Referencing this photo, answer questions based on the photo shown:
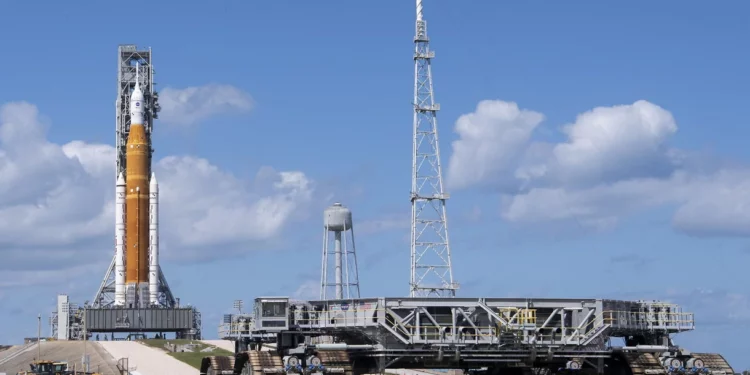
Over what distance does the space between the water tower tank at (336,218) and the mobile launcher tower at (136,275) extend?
44.8 meters

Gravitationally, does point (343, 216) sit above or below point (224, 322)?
above

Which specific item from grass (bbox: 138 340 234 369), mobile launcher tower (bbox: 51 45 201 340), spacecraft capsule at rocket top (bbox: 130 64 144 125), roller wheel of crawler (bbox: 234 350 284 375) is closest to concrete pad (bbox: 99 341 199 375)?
grass (bbox: 138 340 234 369)

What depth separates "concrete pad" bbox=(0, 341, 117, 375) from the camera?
101 metres

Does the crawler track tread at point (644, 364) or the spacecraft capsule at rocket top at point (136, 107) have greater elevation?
the spacecraft capsule at rocket top at point (136, 107)

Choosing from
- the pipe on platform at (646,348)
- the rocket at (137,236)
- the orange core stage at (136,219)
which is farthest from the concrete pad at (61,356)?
the pipe on platform at (646,348)

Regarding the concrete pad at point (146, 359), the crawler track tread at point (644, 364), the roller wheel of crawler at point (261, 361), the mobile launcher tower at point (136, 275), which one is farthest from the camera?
the mobile launcher tower at point (136, 275)

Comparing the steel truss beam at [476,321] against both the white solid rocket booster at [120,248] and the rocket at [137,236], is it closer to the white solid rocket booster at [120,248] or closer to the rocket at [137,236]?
the rocket at [137,236]

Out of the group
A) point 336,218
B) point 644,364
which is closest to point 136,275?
point 336,218

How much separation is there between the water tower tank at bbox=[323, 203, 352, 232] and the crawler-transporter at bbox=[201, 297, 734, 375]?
2021 cm

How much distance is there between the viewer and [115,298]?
133000 mm

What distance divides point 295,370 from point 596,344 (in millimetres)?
15880

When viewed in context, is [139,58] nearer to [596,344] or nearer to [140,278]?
Result: [140,278]

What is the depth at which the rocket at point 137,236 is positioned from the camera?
131m

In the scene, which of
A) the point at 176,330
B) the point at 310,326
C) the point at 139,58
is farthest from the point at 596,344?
the point at 139,58
